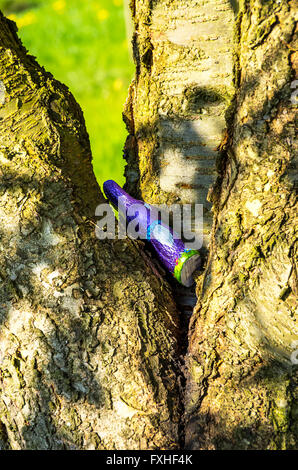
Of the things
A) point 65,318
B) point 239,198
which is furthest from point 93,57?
point 65,318

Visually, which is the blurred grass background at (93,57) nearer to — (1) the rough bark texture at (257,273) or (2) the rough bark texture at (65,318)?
(2) the rough bark texture at (65,318)

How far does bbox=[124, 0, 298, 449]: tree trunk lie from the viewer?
1.67 m

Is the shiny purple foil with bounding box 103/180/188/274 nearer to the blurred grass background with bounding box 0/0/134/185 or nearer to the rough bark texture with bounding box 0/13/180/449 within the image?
the rough bark texture with bounding box 0/13/180/449

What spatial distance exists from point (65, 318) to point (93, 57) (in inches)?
220

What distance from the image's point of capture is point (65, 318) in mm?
1766

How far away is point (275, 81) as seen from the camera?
1.68 m

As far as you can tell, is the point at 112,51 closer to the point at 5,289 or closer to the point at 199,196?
the point at 199,196

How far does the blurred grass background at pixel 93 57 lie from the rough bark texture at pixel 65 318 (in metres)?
2.98

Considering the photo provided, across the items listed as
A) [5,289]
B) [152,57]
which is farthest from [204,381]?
[152,57]

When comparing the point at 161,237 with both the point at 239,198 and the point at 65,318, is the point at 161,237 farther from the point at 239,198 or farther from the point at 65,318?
the point at 65,318

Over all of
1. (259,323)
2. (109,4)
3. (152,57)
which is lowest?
(259,323)

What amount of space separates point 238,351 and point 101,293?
506mm

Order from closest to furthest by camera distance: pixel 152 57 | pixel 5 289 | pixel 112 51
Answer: pixel 5 289 < pixel 152 57 < pixel 112 51

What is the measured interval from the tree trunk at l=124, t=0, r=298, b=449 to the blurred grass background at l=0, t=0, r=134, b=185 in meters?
2.87
